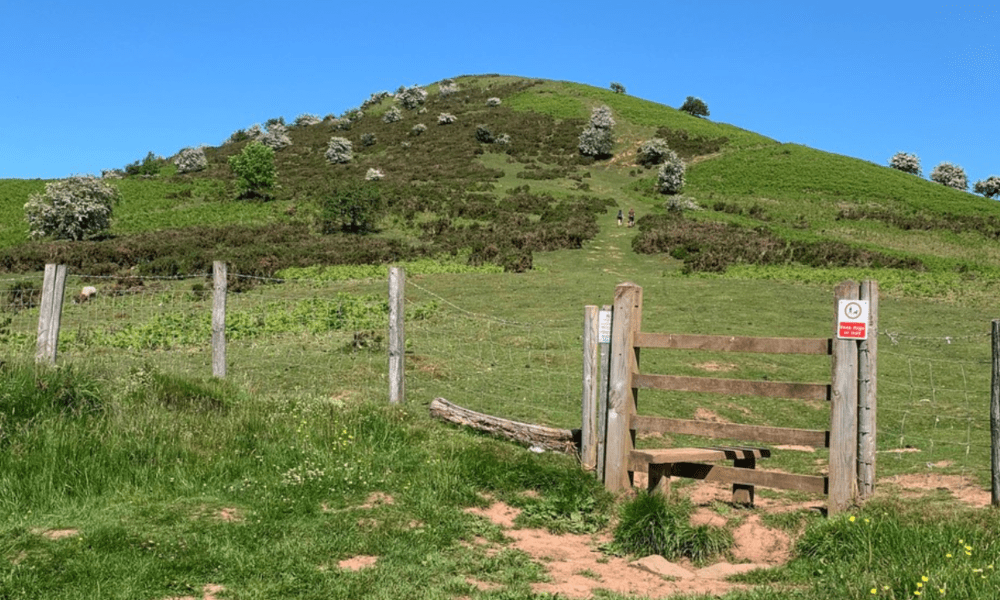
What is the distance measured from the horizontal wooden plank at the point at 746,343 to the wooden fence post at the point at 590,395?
1.10m

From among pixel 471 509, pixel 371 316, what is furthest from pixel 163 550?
pixel 371 316

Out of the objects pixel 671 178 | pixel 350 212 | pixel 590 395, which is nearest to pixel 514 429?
pixel 590 395

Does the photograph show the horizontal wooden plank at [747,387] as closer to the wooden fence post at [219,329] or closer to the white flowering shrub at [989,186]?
the wooden fence post at [219,329]

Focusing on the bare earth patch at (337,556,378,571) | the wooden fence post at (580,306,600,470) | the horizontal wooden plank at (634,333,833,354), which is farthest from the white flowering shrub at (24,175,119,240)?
the bare earth patch at (337,556,378,571)

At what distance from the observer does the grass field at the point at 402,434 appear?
599 centimetres

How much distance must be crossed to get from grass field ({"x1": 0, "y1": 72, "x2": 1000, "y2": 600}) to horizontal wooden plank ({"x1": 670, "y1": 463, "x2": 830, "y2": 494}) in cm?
29

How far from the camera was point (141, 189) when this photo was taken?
212 feet

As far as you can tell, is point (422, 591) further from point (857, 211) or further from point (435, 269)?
point (857, 211)

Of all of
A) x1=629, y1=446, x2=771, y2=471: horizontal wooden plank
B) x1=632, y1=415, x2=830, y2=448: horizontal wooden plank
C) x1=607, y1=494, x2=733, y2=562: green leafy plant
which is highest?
x1=632, y1=415, x2=830, y2=448: horizontal wooden plank

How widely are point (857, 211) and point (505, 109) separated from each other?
175 ft

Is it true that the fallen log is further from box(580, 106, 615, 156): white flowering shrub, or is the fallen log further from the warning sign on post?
box(580, 106, 615, 156): white flowering shrub

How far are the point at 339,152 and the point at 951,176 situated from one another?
213ft

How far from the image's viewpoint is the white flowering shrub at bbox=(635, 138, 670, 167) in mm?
76000

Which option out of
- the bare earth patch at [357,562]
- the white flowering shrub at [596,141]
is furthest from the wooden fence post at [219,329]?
the white flowering shrub at [596,141]
